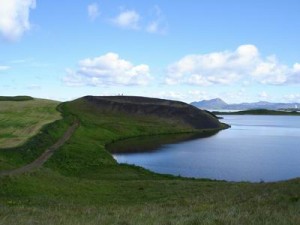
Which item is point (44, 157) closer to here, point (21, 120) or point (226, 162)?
point (226, 162)

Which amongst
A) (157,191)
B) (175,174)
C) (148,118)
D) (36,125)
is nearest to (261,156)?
(175,174)

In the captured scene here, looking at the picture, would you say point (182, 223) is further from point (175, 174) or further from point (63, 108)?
point (63, 108)

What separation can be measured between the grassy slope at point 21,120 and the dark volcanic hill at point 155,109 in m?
24.0

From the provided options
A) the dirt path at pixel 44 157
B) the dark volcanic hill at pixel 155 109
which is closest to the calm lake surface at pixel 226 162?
the dirt path at pixel 44 157

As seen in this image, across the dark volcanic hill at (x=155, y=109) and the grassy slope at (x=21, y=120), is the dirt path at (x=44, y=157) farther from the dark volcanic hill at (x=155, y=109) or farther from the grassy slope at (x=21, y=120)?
the dark volcanic hill at (x=155, y=109)

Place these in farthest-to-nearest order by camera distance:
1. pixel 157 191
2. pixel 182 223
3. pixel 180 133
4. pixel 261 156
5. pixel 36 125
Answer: pixel 180 133
pixel 36 125
pixel 261 156
pixel 157 191
pixel 182 223

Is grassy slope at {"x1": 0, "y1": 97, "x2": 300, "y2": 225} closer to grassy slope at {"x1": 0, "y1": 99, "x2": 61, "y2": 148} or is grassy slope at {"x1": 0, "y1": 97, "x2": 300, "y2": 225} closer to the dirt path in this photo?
the dirt path

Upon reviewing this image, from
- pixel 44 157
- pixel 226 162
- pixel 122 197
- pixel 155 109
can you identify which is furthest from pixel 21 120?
pixel 122 197

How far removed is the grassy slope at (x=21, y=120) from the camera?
87406 mm

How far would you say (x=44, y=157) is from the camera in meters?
71.9

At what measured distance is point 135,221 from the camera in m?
15.5

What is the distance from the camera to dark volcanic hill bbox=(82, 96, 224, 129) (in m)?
175

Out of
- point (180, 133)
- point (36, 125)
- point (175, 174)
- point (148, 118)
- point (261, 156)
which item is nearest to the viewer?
point (175, 174)

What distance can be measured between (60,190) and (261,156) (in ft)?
166
